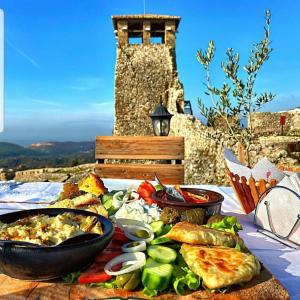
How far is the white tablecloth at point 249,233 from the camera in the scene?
1.28 metres

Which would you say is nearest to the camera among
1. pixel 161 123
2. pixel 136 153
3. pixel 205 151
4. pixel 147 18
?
Answer: pixel 136 153

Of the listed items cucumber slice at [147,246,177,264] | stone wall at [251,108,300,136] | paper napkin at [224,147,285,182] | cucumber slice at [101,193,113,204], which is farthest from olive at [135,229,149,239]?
stone wall at [251,108,300,136]

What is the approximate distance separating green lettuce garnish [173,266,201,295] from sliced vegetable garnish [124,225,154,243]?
0.25 metres

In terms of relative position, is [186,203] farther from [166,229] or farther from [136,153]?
[136,153]

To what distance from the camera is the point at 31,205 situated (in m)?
2.33

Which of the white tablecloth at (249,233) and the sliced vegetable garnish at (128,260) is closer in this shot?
the sliced vegetable garnish at (128,260)

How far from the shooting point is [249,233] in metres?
1.75

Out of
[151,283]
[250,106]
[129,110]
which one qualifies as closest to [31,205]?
[151,283]

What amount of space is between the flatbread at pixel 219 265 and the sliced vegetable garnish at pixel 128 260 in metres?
0.14

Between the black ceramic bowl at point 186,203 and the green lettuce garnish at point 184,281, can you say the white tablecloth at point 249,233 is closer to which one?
the black ceramic bowl at point 186,203

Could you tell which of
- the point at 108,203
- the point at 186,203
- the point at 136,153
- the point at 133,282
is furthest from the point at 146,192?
the point at 136,153

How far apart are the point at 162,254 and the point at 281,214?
2.34 feet

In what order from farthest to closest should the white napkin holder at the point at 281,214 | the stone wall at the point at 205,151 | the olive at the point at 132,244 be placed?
the stone wall at the point at 205,151
the white napkin holder at the point at 281,214
the olive at the point at 132,244

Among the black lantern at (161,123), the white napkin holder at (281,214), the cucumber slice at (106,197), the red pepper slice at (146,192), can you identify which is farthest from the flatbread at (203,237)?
the black lantern at (161,123)
